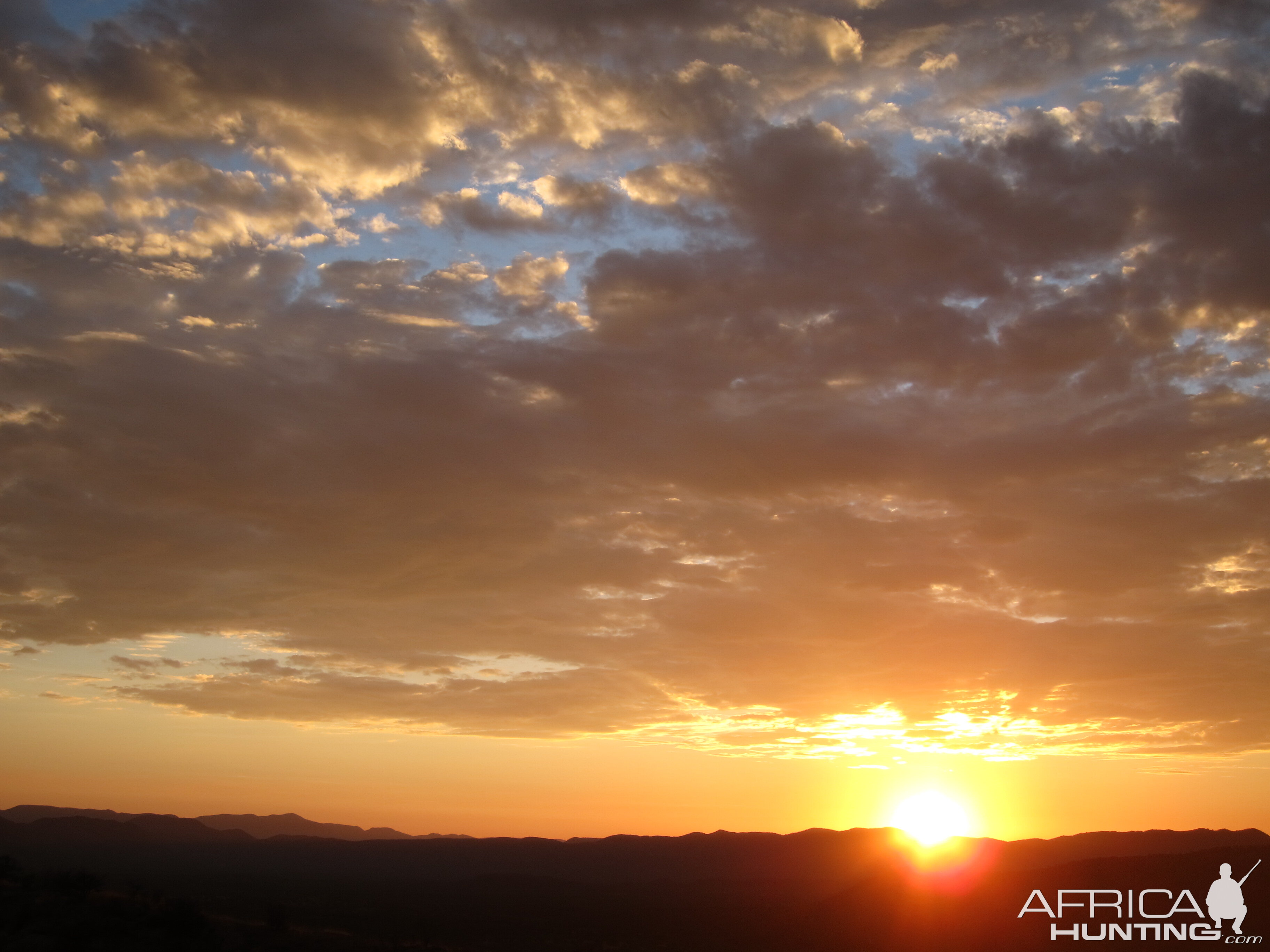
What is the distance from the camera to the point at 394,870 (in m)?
132

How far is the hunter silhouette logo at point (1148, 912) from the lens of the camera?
49.7 meters

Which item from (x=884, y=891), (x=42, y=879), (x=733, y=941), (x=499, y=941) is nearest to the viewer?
(x=42, y=879)

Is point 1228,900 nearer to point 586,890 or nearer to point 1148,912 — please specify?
point 1148,912

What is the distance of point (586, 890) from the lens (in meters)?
97.2

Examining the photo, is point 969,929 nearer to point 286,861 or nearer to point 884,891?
point 884,891

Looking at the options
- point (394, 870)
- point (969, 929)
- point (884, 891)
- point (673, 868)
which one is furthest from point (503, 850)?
point (969, 929)

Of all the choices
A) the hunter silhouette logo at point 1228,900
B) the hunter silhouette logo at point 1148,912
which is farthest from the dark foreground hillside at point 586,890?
the hunter silhouette logo at point 1228,900

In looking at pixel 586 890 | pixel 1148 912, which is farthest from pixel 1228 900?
pixel 586 890

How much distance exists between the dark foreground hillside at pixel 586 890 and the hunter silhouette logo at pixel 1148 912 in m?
0.26

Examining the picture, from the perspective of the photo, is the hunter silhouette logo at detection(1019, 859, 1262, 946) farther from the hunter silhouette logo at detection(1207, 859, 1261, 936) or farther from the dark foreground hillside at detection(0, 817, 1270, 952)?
the dark foreground hillside at detection(0, 817, 1270, 952)

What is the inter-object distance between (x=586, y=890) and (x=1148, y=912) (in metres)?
59.3

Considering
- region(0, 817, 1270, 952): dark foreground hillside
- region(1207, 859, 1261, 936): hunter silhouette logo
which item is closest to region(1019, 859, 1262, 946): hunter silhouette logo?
region(1207, 859, 1261, 936): hunter silhouette logo

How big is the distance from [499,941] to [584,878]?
250 feet

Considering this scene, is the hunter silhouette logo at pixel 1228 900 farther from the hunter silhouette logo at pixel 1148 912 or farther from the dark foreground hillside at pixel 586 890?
the dark foreground hillside at pixel 586 890
